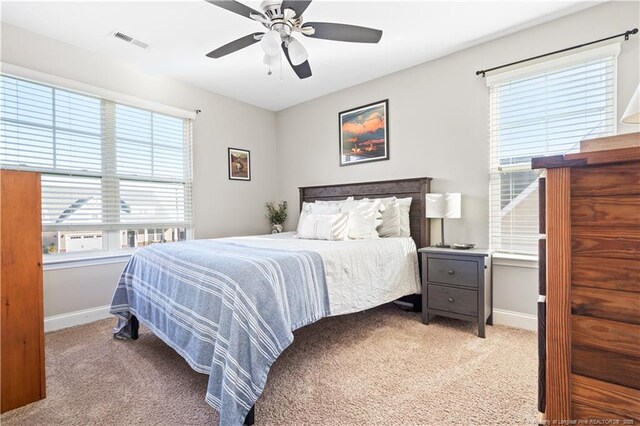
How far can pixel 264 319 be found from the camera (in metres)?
1.60

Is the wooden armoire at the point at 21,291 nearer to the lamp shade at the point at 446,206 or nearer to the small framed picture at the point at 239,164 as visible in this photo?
the small framed picture at the point at 239,164

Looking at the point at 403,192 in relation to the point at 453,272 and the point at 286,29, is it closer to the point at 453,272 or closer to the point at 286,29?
the point at 453,272

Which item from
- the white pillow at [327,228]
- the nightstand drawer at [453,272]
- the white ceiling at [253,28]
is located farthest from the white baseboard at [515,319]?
the white ceiling at [253,28]

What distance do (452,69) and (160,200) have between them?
371 centimetres

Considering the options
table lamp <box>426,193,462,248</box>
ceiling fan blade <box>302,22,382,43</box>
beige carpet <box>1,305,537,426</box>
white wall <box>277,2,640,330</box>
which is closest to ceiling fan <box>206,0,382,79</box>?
ceiling fan blade <box>302,22,382,43</box>

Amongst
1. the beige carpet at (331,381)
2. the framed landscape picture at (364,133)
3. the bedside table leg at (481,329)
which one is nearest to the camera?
the beige carpet at (331,381)

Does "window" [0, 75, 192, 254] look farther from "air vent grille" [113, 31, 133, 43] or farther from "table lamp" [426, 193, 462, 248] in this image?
"table lamp" [426, 193, 462, 248]

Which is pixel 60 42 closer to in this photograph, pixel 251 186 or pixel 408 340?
pixel 251 186

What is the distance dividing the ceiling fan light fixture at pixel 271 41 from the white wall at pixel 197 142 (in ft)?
7.43

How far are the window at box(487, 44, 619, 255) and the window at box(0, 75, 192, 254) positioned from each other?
3645mm

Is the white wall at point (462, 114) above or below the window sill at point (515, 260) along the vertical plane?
above

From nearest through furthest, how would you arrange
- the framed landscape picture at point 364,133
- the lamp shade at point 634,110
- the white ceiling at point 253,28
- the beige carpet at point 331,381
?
the lamp shade at point 634,110
the beige carpet at point 331,381
the white ceiling at point 253,28
the framed landscape picture at point 364,133

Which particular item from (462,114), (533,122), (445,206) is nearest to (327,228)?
(445,206)

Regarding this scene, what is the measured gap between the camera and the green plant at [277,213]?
15.7ft
